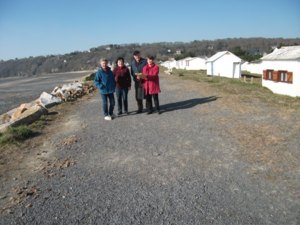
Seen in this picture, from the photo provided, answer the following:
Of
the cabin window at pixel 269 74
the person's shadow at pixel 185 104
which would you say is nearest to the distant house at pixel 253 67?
the cabin window at pixel 269 74

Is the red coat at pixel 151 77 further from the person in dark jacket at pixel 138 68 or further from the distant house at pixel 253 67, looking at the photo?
the distant house at pixel 253 67

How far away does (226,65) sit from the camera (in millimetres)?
50844

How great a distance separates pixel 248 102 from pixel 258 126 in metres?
3.68

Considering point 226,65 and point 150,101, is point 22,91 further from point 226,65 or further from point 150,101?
point 150,101

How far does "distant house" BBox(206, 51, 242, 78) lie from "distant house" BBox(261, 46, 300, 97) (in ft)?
64.2

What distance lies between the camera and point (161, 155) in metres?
6.52

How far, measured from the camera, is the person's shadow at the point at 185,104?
37.1 feet

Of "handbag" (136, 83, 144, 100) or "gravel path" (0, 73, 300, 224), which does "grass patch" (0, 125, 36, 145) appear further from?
"handbag" (136, 83, 144, 100)

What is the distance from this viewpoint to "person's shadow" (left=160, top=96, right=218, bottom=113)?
1131 centimetres

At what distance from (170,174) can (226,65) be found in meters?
47.5

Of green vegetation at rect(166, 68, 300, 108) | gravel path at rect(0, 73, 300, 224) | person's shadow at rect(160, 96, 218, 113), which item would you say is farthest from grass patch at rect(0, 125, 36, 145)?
green vegetation at rect(166, 68, 300, 108)

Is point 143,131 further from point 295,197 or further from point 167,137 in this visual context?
point 295,197

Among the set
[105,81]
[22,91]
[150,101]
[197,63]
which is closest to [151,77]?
[150,101]

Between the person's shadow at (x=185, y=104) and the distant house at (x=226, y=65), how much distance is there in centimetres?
3834
